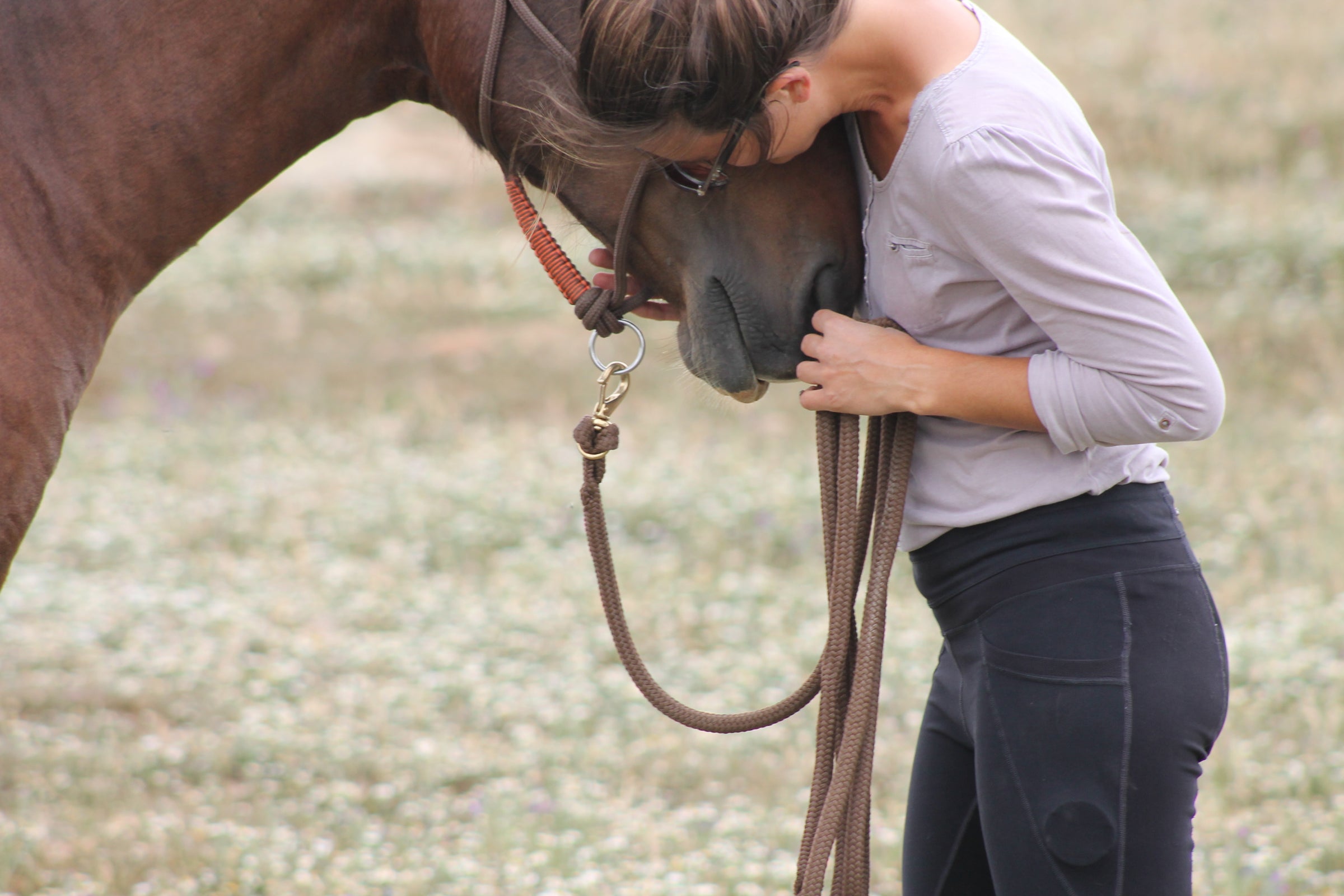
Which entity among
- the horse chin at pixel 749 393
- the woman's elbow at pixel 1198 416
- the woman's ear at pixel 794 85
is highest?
the woman's ear at pixel 794 85

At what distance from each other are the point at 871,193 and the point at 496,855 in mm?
2210

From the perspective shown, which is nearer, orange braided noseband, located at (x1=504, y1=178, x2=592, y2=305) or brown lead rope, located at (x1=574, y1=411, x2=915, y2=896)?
brown lead rope, located at (x1=574, y1=411, x2=915, y2=896)

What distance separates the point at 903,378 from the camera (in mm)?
1557

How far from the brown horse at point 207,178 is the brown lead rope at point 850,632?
0.15 meters

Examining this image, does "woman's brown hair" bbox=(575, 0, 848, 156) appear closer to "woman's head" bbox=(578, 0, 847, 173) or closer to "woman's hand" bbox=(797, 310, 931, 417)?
"woman's head" bbox=(578, 0, 847, 173)

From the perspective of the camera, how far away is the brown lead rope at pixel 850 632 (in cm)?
166

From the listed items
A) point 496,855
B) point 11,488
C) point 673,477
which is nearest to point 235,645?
point 496,855

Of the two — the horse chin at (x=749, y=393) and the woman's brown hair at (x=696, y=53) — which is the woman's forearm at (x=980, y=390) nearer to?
the horse chin at (x=749, y=393)

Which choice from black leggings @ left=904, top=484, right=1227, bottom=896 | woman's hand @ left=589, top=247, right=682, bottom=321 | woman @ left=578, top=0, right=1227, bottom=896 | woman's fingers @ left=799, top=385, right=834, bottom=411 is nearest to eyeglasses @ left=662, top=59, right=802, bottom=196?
woman @ left=578, top=0, right=1227, bottom=896

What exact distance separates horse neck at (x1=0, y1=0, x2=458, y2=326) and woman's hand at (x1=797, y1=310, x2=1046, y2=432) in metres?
0.73

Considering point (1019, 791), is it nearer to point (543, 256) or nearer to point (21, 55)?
point (543, 256)

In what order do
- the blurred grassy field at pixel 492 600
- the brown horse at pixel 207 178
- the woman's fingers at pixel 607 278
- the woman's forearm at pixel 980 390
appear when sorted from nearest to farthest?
1. the woman's forearm at pixel 980 390
2. the brown horse at pixel 207 178
3. the woman's fingers at pixel 607 278
4. the blurred grassy field at pixel 492 600

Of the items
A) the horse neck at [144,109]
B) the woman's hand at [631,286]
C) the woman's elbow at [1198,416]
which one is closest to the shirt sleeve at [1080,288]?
the woman's elbow at [1198,416]

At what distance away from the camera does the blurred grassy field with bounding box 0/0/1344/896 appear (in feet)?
10.6
